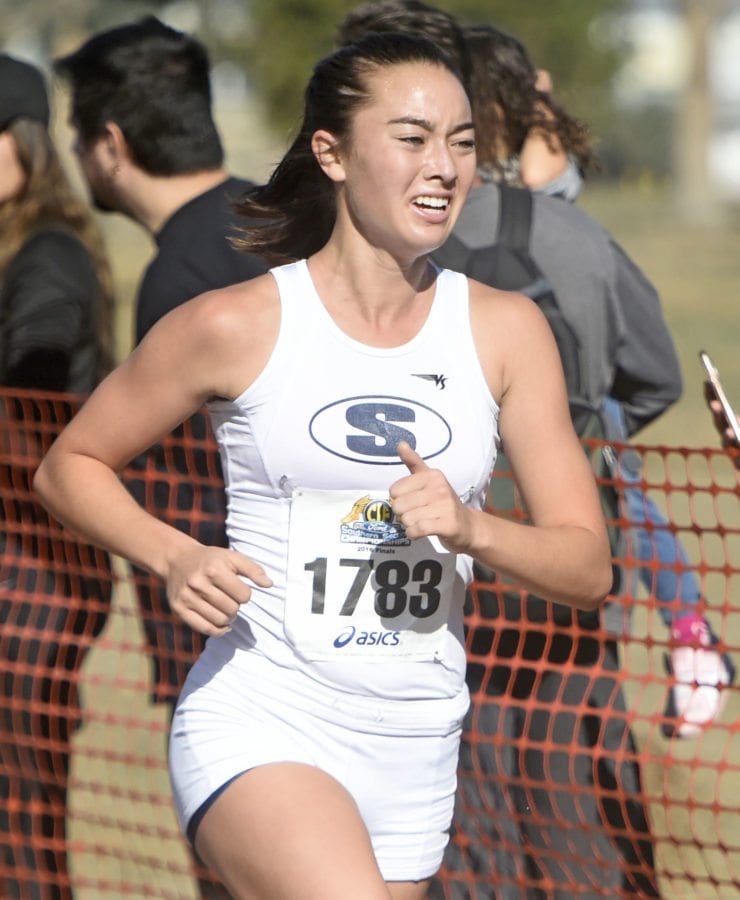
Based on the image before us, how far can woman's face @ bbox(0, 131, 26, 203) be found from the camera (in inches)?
169

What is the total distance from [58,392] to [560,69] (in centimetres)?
4359

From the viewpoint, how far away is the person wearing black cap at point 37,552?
4.13m

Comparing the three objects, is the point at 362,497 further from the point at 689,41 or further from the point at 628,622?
the point at 689,41

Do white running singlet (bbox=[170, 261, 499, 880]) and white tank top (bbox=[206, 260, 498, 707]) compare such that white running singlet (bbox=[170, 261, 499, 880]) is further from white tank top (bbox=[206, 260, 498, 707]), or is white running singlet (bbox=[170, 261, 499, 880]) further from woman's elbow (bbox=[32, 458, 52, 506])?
woman's elbow (bbox=[32, 458, 52, 506])

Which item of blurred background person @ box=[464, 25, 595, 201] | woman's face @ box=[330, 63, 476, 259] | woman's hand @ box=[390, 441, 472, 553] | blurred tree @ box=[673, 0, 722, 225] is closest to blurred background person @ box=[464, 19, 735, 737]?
blurred background person @ box=[464, 25, 595, 201]

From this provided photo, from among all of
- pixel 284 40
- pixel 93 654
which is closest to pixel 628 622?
pixel 93 654

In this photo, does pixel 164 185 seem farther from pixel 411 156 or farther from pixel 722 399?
pixel 722 399

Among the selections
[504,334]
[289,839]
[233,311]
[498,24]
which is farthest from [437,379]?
[498,24]

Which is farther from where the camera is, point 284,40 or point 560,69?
point 560,69

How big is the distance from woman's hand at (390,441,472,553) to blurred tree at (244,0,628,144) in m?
36.4

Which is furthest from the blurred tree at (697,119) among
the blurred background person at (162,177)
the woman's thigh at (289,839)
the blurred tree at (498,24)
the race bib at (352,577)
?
the woman's thigh at (289,839)

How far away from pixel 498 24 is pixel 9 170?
37.4 metres

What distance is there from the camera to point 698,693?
373 centimetres

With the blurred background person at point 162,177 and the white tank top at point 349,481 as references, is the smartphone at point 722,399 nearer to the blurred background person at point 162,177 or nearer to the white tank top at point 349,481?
the white tank top at point 349,481
